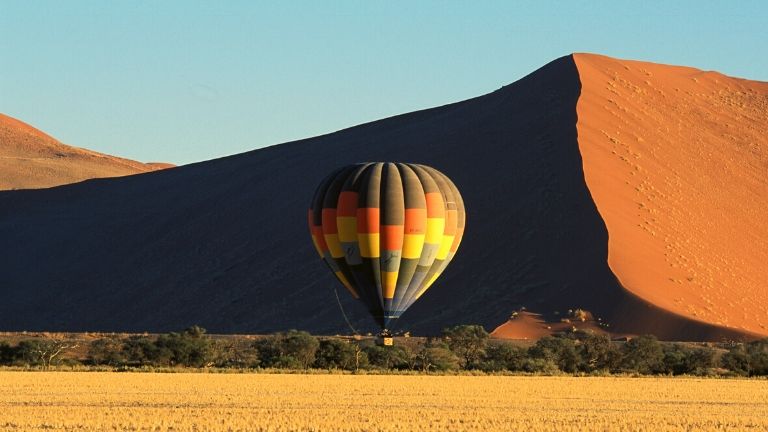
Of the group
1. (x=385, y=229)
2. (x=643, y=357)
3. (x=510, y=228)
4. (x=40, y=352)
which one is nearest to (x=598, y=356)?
(x=643, y=357)

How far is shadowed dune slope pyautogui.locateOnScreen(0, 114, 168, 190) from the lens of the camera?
158875mm

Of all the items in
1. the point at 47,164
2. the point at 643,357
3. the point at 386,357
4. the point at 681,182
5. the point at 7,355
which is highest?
the point at 47,164

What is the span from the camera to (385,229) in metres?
49.8

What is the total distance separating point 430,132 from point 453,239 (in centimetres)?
4600

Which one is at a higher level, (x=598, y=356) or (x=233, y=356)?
Result: (x=598, y=356)

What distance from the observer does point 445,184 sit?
171ft

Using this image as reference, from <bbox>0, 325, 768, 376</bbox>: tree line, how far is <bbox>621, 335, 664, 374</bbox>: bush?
0.04 metres

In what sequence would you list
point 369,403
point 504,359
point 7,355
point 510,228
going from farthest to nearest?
point 510,228 < point 504,359 < point 7,355 < point 369,403

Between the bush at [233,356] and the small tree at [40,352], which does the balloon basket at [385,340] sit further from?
the small tree at [40,352]

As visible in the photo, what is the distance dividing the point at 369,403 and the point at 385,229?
58.9 feet

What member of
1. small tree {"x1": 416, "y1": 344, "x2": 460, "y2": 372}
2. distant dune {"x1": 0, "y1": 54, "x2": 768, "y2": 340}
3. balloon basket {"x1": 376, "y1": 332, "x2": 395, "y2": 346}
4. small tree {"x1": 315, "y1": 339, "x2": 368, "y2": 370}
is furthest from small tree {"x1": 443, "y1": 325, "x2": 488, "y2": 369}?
distant dune {"x1": 0, "y1": 54, "x2": 768, "y2": 340}

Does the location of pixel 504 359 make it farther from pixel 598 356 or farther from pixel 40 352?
pixel 40 352

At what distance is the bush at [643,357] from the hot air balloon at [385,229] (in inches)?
299

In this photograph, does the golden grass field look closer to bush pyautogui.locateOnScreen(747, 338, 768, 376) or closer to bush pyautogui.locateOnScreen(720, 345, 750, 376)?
bush pyautogui.locateOnScreen(720, 345, 750, 376)
